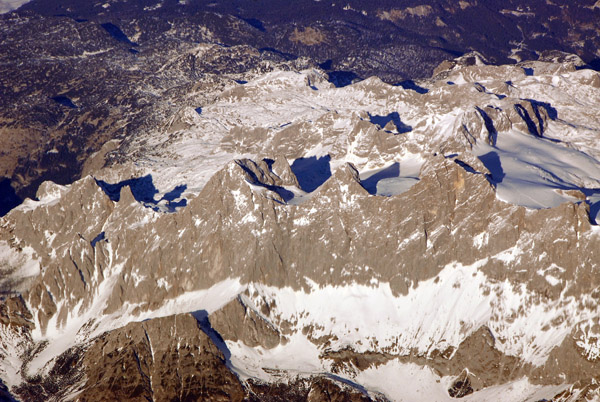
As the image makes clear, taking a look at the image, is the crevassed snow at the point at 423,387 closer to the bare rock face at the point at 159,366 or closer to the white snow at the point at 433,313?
the white snow at the point at 433,313

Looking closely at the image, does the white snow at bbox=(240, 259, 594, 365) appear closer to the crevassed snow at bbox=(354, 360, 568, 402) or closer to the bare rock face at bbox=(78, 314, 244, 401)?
the crevassed snow at bbox=(354, 360, 568, 402)

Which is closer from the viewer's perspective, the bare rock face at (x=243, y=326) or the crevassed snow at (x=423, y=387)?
the crevassed snow at (x=423, y=387)

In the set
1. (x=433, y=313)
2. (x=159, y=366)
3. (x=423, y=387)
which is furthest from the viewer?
(x=159, y=366)

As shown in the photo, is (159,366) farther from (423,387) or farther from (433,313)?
(433,313)

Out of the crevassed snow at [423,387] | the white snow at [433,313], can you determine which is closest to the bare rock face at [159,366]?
the white snow at [433,313]

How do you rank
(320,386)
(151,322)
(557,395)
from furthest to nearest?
(151,322) → (320,386) → (557,395)

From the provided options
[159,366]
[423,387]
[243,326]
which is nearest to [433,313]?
[423,387]

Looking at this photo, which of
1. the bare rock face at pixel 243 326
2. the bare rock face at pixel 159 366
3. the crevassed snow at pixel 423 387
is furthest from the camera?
the bare rock face at pixel 243 326

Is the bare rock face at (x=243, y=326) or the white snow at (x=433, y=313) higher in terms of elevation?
the white snow at (x=433, y=313)

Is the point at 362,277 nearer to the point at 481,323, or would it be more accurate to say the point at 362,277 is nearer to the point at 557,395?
the point at 481,323

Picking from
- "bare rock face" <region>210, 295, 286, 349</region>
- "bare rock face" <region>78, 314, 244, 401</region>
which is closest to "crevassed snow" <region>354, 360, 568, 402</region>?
"bare rock face" <region>210, 295, 286, 349</region>

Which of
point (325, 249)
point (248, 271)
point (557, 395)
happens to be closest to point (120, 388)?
point (248, 271)
